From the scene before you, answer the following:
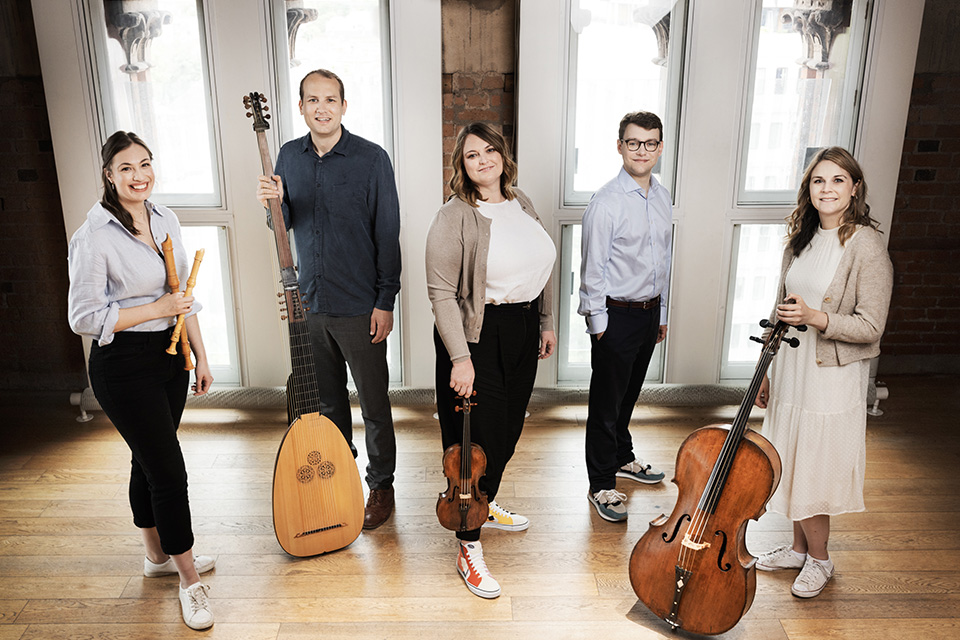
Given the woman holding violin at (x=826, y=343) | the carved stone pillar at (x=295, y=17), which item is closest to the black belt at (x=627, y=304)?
the woman holding violin at (x=826, y=343)

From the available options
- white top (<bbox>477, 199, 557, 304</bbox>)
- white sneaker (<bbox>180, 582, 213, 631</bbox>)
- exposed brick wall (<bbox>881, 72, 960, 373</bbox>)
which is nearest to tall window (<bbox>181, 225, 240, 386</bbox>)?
white sneaker (<bbox>180, 582, 213, 631</bbox>)

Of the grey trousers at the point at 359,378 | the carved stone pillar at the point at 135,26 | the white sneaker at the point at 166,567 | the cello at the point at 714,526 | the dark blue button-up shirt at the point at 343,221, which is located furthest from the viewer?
the carved stone pillar at the point at 135,26

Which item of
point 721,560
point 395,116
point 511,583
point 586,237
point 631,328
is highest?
Result: point 395,116

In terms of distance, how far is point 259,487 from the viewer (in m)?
3.02

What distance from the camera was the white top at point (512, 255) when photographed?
7.23 feet

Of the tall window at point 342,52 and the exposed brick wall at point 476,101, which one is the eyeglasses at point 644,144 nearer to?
the exposed brick wall at point 476,101

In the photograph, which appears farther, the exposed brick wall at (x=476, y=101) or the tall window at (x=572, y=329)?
the tall window at (x=572, y=329)

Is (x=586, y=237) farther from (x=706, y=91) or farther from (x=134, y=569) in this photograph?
(x=134, y=569)

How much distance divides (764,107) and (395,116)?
1927 millimetres

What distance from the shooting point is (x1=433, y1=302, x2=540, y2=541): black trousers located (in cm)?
226

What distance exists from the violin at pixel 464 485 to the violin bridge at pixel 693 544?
2.18 feet

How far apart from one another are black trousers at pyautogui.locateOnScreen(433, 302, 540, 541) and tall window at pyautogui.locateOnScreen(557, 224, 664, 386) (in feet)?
4.55

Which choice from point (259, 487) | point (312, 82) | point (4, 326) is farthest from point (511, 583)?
point (4, 326)

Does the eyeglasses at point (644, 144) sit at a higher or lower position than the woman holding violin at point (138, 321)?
higher
